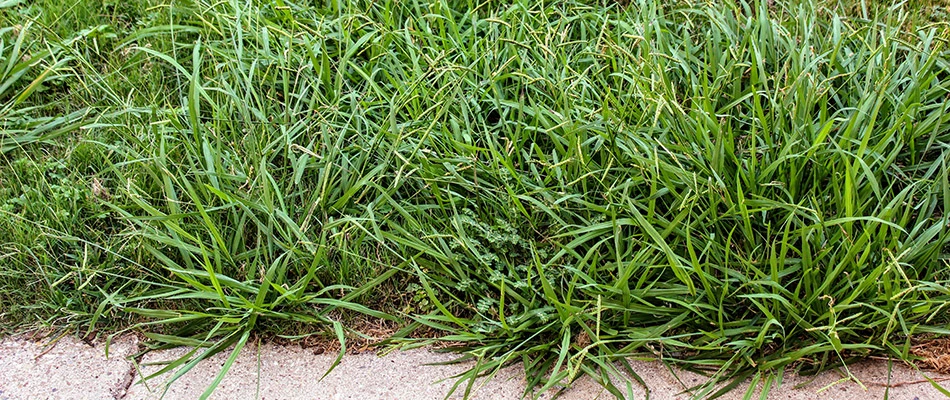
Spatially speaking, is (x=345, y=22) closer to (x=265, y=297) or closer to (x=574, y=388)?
(x=265, y=297)

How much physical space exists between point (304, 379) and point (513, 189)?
825 mm

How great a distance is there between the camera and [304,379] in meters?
2.29

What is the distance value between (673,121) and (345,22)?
1264mm

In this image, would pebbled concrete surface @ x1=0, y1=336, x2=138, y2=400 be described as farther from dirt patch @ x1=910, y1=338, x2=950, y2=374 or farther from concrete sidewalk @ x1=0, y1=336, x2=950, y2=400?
dirt patch @ x1=910, y1=338, x2=950, y2=374

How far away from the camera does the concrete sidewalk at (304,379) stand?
2.17 metres

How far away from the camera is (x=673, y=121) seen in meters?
2.50

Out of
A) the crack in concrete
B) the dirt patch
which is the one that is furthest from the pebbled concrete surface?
the dirt patch

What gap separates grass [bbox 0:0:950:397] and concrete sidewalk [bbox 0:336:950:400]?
5 centimetres

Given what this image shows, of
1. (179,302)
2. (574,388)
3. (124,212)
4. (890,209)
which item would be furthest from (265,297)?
(890,209)

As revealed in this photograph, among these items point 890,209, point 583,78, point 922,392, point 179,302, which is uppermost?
point 583,78

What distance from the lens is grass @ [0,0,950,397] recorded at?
2.24 metres

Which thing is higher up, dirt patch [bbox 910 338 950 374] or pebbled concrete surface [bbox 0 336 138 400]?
pebbled concrete surface [bbox 0 336 138 400]

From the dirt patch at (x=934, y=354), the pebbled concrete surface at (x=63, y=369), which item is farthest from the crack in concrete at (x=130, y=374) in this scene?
the dirt patch at (x=934, y=354)

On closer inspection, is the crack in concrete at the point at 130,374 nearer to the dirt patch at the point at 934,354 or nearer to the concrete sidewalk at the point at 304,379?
the concrete sidewalk at the point at 304,379
